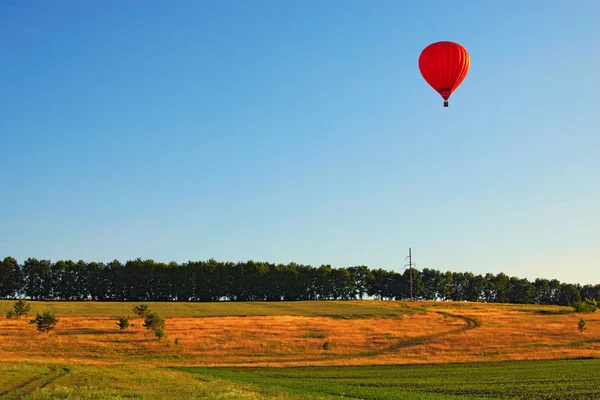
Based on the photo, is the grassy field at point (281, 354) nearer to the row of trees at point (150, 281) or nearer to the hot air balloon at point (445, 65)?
the hot air balloon at point (445, 65)

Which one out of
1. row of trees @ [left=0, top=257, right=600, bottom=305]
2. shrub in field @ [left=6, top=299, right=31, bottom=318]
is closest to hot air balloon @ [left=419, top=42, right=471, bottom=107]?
shrub in field @ [left=6, top=299, right=31, bottom=318]

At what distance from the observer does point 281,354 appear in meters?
57.2

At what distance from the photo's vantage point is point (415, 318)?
93000mm

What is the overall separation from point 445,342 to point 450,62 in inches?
1409

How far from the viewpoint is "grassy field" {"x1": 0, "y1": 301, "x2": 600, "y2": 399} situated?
3353 centimetres

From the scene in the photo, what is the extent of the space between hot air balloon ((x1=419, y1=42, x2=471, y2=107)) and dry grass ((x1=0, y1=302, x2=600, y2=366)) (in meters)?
26.2

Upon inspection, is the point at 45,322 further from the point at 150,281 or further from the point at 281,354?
the point at 150,281

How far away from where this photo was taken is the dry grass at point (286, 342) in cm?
5416

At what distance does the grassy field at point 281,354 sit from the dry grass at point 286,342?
11 cm

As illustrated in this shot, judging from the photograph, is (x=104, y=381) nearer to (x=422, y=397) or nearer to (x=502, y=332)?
(x=422, y=397)

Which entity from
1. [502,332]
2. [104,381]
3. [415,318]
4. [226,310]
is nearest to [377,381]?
[104,381]

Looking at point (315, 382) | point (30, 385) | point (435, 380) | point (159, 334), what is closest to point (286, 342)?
point (159, 334)

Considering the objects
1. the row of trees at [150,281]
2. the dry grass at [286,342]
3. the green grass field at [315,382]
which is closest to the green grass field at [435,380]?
the green grass field at [315,382]

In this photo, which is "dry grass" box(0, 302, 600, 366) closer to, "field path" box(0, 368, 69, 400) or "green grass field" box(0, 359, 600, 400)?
"green grass field" box(0, 359, 600, 400)
